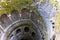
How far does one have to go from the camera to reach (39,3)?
1.20m

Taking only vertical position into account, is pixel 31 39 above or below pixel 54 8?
Answer: below

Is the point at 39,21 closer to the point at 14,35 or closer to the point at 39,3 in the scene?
the point at 39,3

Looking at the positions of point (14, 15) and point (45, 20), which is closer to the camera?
point (45, 20)

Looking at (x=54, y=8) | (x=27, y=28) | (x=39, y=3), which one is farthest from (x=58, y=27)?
(x=27, y=28)

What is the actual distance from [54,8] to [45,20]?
6.1 inches

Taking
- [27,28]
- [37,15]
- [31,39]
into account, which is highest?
[37,15]

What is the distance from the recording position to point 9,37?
135 cm

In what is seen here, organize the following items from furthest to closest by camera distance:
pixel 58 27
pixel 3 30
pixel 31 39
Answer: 1. pixel 31 39
2. pixel 3 30
3. pixel 58 27

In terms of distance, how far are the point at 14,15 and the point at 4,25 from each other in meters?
0.10

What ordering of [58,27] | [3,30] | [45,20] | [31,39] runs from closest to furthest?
[58,27]
[45,20]
[3,30]
[31,39]

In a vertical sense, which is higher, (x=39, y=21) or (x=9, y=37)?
(x=39, y=21)

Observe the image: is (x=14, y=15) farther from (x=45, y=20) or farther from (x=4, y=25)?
(x=45, y=20)

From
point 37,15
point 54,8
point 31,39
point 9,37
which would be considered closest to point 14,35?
point 9,37

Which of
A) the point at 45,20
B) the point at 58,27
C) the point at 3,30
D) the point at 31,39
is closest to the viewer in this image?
the point at 58,27
